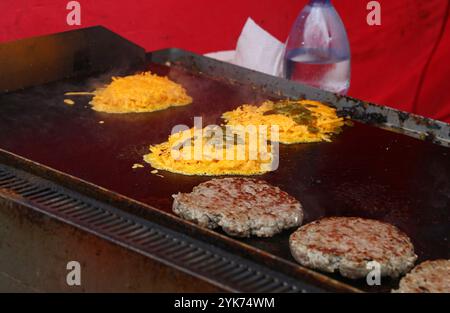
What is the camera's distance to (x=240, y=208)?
2953 mm

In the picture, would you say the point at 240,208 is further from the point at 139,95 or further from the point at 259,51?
the point at 259,51

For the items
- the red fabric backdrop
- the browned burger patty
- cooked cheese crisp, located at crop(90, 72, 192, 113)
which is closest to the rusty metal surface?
the browned burger patty

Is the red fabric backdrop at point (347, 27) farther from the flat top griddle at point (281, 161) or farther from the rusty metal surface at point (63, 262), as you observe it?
the rusty metal surface at point (63, 262)

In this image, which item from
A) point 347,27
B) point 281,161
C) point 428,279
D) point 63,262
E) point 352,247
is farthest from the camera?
point 347,27

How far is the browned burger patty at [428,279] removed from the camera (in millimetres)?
2441

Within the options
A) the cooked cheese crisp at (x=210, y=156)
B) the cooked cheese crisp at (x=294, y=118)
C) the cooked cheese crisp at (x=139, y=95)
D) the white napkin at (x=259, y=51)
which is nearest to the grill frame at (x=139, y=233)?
the cooked cheese crisp at (x=210, y=156)

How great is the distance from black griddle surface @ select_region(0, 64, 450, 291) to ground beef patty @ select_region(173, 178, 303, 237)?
0.21ft

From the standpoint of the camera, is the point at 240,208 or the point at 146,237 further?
the point at 240,208

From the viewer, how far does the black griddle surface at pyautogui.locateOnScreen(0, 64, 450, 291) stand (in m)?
3.13

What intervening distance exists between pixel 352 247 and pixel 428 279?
0.30 meters

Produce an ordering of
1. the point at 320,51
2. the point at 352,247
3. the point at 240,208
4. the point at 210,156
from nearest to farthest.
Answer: the point at 352,247
the point at 240,208
the point at 210,156
the point at 320,51

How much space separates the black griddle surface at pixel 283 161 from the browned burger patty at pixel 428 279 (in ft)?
0.40

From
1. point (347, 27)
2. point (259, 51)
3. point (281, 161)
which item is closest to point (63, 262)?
point (281, 161)
